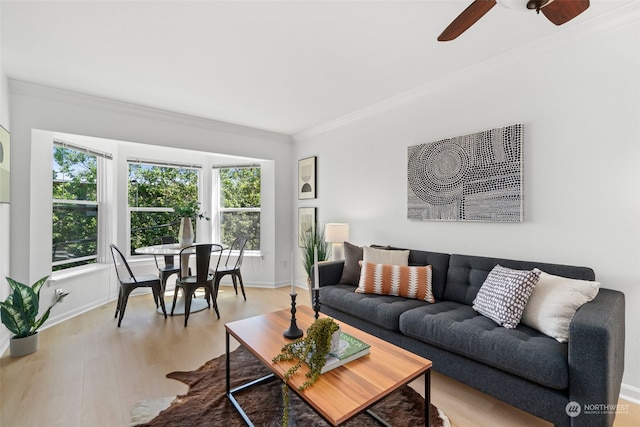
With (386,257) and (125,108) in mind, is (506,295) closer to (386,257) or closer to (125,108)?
(386,257)

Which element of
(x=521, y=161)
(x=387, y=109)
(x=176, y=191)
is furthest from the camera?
(x=176, y=191)

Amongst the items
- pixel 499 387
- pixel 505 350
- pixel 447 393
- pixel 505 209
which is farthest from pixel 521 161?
pixel 447 393

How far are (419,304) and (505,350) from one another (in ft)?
2.68

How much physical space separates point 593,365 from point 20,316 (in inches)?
157

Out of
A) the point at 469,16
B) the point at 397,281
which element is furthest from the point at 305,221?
the point at 469,16

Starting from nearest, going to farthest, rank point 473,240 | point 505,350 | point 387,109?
point 505,350 → point 473,240 → point 387,109

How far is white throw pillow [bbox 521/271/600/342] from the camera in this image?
1735 mm

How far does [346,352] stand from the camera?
154cm

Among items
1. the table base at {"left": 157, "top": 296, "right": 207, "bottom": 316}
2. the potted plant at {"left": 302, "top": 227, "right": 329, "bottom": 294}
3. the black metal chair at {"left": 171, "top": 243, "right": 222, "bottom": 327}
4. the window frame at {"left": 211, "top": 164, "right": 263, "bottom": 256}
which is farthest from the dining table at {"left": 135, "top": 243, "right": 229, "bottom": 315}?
the potted plant at {"left": 302, "top": 227, "right": 329, "bottom": 294}

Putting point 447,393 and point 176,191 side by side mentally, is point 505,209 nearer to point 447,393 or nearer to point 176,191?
point 447,393

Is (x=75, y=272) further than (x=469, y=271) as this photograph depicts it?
Yes

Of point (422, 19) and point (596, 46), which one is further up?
point (422, 19)

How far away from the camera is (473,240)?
9.05ft

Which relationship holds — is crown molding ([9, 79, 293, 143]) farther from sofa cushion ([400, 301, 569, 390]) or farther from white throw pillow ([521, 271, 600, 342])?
white throw pillow ([521, 271, 600, 342])
